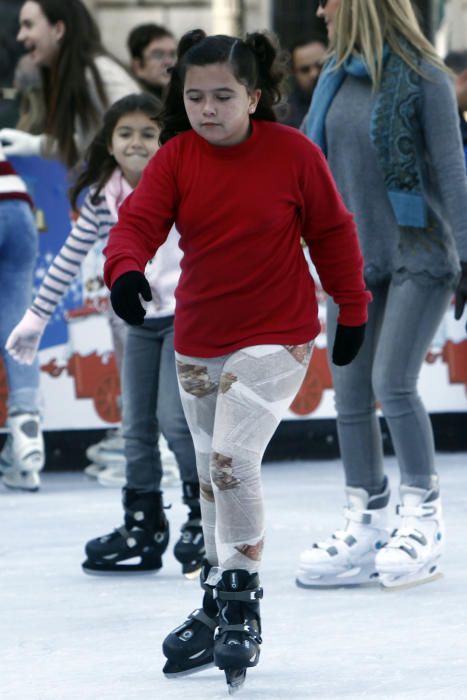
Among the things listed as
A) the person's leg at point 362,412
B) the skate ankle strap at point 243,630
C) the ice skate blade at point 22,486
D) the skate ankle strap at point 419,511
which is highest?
the person's leg at point 362,412

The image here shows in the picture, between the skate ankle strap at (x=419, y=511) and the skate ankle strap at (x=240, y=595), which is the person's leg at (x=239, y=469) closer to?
the skate ankle strap at (x=240, y=595)

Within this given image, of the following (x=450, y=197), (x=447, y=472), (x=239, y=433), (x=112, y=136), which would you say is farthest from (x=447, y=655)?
(x=447, y=472)

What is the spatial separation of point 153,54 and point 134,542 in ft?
11.3

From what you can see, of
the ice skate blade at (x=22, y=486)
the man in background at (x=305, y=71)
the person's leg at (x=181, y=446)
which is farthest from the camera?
the man in background at (x=305, y=71)

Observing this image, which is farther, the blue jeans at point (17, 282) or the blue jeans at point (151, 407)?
the blue jeans at point (17, 282)

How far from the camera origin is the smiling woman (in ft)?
21.3

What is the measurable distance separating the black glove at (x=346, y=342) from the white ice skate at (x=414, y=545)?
3.20 ft

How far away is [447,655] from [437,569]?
102 centimetres

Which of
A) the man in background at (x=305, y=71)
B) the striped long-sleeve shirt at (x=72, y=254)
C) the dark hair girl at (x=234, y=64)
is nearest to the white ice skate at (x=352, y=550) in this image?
the striped long-sleeve shirt at (x=72, y=254)

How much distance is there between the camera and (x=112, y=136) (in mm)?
4906

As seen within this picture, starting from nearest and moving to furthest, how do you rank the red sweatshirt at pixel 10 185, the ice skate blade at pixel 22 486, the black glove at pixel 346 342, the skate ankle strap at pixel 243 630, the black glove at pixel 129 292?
the black glove at pixel 129 292, the skate ankle strap at pixel 243 630, the black glove at pixel 346 342, the red sweatshirt at pixel 10 185, the ice skate blade at pixel 22 486

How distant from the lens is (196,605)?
4223 mm

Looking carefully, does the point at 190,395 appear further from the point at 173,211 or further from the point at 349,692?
the point at 349,692

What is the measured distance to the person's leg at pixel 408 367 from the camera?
4418 mm
